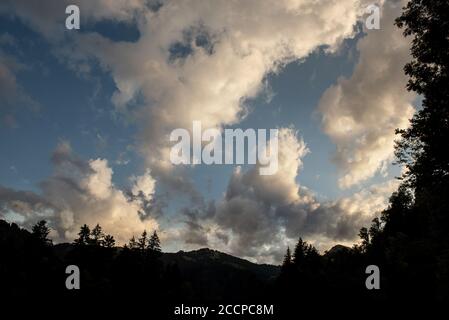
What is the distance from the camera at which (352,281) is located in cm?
6606

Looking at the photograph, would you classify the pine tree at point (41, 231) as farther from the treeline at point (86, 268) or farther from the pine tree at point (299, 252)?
Answer: the pine tree at point (299, 252)

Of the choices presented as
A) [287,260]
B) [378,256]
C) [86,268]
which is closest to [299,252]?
[287,260]

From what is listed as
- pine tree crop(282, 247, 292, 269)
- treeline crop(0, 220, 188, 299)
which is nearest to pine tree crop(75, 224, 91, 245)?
treeline crop(0, 220, 188, 299)

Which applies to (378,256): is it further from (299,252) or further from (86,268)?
(86,268)

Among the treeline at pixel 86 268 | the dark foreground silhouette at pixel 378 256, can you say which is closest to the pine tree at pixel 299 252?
the dark foreground silhouette at pixel 378 256

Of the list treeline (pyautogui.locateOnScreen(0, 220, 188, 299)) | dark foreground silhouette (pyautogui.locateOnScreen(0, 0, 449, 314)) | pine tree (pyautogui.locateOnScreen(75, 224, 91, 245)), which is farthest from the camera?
pine tree (pyautogui.locateOnScreen(75, 224, 91, 245))

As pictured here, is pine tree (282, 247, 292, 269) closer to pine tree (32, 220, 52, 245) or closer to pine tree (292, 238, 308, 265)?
pine tree (292, 238, 308, 265)

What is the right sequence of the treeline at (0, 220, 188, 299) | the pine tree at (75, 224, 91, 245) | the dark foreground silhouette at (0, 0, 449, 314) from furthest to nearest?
the pine tree at (75, 224, 91, 245) → the treeline at (0, 220, 188, 299) → the dark foreground silhouette at (0, 0, 449, 314)

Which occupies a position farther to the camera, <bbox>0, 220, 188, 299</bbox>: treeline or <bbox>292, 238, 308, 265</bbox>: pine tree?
<bbox>292, 238, 308, 265</bbox>: pine tree

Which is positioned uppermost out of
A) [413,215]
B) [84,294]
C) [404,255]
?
[413,215]
